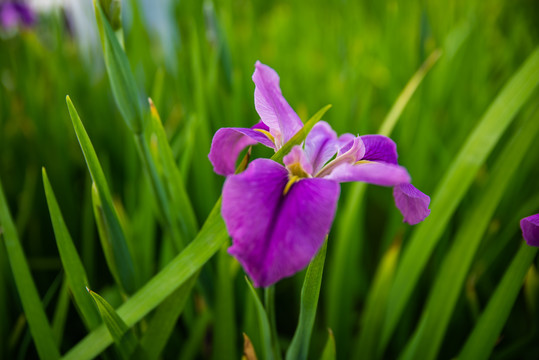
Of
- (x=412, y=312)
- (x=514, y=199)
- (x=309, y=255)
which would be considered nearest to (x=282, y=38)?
(x=514, y=199)

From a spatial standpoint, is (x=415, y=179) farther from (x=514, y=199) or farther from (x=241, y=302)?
(x=241, y=302)

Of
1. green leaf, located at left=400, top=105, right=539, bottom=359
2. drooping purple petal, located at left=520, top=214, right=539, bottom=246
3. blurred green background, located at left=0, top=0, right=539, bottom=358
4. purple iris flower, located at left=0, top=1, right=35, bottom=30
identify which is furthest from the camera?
purple iris flower, located at left=0, top=1, right=35, bottom=30

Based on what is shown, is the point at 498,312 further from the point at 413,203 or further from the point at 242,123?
the point at 242,123

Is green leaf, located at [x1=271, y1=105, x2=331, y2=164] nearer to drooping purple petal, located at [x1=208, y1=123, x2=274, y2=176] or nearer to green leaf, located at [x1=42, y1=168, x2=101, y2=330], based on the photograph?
drooping purple petal, located at [x1=208, y1=123, x2=274, y2=176]

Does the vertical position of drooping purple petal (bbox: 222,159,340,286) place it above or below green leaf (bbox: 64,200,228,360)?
above

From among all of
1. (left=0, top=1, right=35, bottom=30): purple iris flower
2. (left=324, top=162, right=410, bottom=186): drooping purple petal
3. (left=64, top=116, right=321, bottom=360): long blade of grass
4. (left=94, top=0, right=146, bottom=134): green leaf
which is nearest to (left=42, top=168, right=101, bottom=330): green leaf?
(left=64, top=116, right=321, bottom=360): long blade of grass

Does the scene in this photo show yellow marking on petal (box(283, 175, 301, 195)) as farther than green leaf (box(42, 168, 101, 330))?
No

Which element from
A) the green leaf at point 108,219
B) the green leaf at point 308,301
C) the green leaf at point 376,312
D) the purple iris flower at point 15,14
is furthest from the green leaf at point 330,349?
the purple iris flower at point 15,14

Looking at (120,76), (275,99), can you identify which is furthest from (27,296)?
(275,99)
